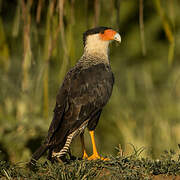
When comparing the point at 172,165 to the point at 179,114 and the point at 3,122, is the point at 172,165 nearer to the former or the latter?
the point at 3,122

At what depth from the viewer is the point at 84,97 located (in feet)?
13.1

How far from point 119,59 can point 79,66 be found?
181 inches

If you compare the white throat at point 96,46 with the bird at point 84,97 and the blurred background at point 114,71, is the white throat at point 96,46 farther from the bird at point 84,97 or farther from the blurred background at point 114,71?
the blurred background at point 114,71

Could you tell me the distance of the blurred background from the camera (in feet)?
13.8

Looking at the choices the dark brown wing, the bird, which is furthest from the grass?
the dark brown wing

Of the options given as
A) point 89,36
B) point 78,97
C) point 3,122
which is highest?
point 89,36

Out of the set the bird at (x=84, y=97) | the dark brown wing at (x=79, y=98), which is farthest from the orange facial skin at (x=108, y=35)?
the dark brown wing at (x=79, y=98)

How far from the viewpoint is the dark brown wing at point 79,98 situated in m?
3.72

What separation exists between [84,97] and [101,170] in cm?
92

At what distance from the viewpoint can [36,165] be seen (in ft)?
10.8

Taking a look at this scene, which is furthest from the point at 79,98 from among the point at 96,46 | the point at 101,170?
the point at 101,170

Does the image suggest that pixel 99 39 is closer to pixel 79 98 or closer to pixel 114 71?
pixel 79 98

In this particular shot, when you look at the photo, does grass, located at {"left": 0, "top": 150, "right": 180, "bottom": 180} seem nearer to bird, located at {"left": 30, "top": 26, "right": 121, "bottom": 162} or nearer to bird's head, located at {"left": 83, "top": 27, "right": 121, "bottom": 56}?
bird, located at {"left": 30, "top": 26, "right": 121, "bottom": 162}

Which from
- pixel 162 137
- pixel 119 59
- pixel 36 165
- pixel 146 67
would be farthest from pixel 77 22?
pixel 36 165
